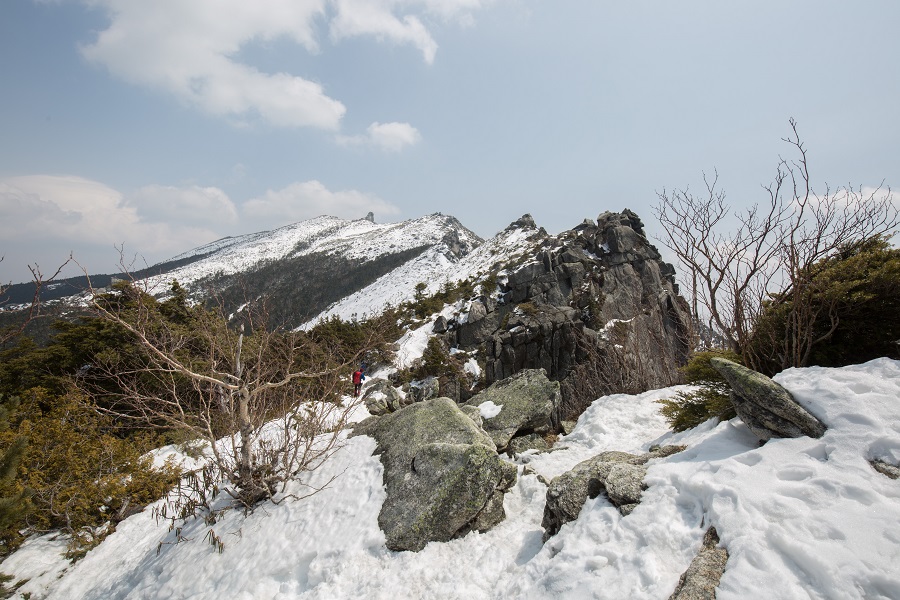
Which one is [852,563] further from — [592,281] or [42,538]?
[592,281]

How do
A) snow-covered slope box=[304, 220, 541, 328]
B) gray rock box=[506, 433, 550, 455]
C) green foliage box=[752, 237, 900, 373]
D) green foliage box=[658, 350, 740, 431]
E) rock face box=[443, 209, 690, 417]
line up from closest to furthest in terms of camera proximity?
green foliage box=[752, 237, 900, 373] → green foliage box=[658, 350, 740, 431] → gray rock box=[506, 433, 550, 455] → rock face box=[443, 209, 690, 417] → snow-covered slope box=[304, 220, 541, 328]

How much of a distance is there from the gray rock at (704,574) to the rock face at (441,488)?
3120 mm

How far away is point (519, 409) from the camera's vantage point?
1029 cm

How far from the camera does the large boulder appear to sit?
9.78 m

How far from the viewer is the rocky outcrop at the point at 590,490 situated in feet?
14.8

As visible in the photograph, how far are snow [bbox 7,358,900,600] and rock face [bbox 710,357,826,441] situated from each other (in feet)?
0.62

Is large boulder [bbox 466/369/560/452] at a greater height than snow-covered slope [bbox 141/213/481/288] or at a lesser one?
lesser

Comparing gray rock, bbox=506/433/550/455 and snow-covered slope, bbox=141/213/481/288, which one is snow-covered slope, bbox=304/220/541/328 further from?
snow-covered slope, bbox=141/213/481/288

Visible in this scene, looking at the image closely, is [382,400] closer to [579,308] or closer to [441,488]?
[441,488]

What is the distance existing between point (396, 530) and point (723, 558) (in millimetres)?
4265

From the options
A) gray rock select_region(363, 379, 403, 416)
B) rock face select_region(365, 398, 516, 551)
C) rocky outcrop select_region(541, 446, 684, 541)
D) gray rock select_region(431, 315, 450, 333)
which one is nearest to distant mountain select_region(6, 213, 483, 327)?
gray rock select_region(431, 315, 450, 333)

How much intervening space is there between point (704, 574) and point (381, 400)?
1548cm

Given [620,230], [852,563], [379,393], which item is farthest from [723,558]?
[620,230]

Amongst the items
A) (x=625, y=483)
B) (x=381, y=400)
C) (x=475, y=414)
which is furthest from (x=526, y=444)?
(x=381, y=400)
